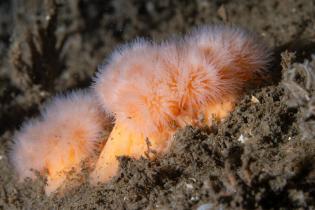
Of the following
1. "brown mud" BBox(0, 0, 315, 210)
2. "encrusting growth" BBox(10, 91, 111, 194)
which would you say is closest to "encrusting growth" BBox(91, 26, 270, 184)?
"brown mud" BBox(0, 0, 315, 210)

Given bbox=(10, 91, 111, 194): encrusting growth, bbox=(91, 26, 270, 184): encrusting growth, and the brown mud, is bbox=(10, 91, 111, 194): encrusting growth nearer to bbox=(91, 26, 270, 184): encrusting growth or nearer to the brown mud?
the brown mud

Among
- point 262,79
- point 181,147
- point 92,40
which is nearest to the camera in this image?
point 181,147

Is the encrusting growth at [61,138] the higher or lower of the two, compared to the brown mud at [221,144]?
higher

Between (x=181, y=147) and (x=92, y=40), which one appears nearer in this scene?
(x=181, y=147)

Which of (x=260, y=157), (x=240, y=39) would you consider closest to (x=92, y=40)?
(x=240, y=39)

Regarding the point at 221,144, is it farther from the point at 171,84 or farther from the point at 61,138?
the point at 61,138

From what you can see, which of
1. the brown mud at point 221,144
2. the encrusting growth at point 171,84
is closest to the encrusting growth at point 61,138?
the brown mud at point 221,144

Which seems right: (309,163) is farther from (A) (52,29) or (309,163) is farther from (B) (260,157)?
(A) (52,29)

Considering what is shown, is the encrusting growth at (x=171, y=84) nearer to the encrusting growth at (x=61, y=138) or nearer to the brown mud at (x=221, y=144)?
the brown mud at (x=221, y=144)
